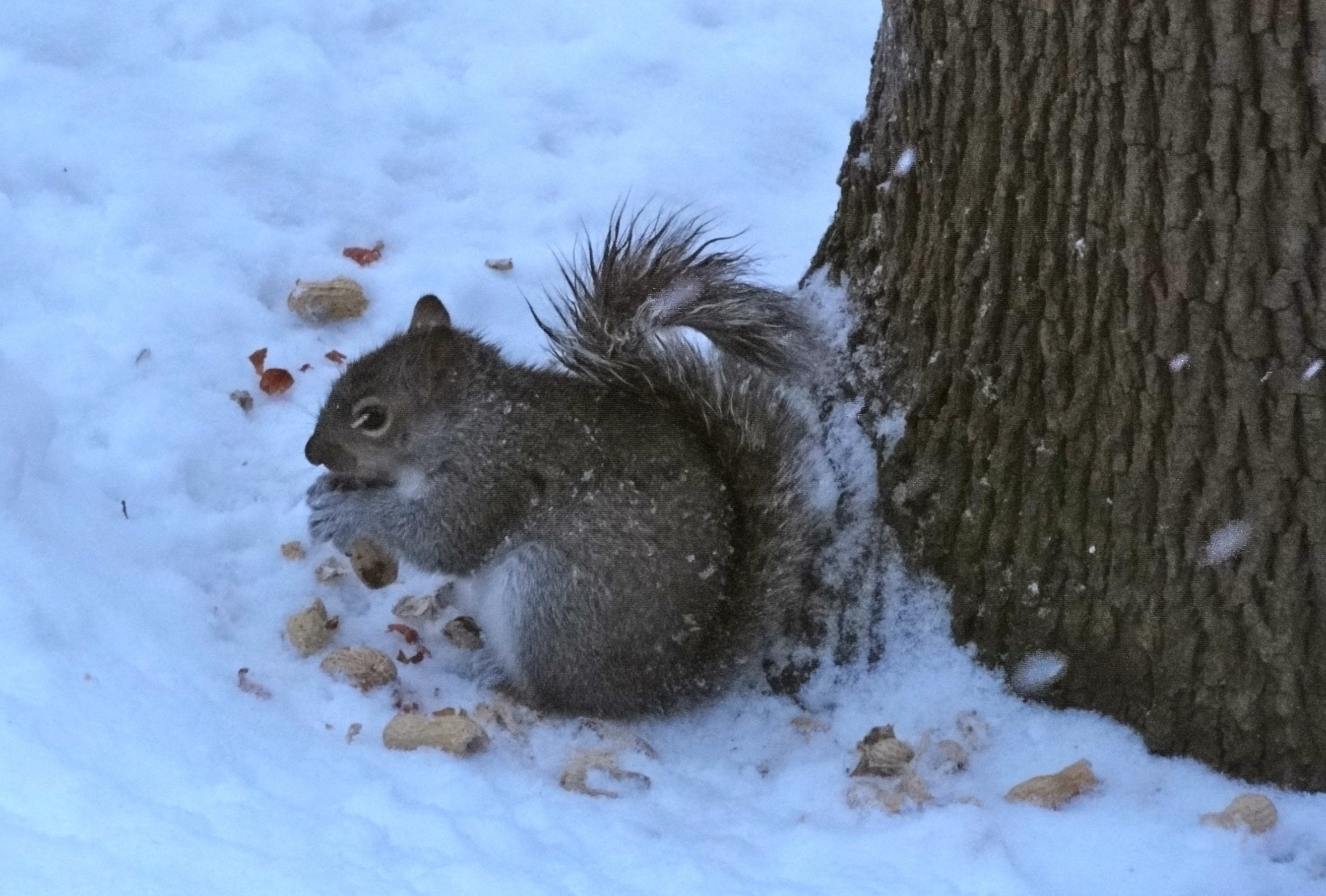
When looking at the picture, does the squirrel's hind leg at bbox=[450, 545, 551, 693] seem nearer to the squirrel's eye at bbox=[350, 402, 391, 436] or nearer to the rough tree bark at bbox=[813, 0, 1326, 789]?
the squirrel's eye at bbox=[350, 402, 391, 436]

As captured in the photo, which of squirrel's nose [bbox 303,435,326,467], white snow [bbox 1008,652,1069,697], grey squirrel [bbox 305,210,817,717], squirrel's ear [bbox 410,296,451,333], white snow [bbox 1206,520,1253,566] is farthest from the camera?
squirrel's ear [bbox 410,296,451,333]

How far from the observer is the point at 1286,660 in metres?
2.12

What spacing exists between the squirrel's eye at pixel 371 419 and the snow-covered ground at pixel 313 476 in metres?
0.28

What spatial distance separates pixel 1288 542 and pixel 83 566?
1.90 m

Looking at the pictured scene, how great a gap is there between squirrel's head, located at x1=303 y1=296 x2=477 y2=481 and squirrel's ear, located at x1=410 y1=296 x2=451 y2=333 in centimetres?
4

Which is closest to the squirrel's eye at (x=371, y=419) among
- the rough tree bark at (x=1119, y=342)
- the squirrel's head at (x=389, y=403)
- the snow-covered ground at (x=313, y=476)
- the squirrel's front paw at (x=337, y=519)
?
the squirrel's head at (x=389, y=403)

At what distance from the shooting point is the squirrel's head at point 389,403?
8.64ft

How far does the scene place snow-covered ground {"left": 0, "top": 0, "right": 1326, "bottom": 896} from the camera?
197 centimetres

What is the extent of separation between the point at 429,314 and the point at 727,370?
0.64 metres

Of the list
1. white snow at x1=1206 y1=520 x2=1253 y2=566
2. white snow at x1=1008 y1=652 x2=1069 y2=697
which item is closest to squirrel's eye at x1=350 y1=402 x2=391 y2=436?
white snow at x1=1008 y1=652 x2=1069 y2=697

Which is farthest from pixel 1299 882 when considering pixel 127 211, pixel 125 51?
pixel 125 51

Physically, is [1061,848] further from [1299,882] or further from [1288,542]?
[1288,542]

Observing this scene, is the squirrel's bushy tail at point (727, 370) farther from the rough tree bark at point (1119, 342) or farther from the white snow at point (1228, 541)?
the white snow at point (1228, 541)

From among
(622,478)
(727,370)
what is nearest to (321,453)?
(622,478)
